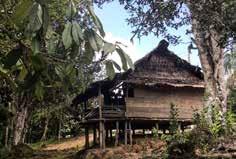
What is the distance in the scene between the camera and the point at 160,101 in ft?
77.7

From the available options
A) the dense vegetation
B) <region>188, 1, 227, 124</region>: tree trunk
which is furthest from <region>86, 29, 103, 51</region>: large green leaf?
<region>188, 1, 227, 124</region>: tree trunk

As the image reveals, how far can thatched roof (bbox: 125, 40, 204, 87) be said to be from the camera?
2320 cm

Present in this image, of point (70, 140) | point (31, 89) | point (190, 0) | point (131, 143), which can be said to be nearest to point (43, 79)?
point (31, 89)

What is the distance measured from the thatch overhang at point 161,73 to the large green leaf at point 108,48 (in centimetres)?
2033

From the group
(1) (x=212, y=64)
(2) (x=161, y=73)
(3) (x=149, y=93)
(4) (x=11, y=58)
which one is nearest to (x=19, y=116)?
(3) (x=149, y=93)

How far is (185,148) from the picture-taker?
12.0m

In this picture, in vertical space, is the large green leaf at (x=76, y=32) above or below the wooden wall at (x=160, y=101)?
below

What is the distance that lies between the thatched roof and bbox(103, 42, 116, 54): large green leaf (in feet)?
67.5

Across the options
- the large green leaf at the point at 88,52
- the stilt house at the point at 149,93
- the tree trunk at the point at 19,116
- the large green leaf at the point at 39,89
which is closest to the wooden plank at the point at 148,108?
the stilt house at the point at 149,93

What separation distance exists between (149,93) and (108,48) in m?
21.5

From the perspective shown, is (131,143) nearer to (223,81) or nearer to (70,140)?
(223,81)

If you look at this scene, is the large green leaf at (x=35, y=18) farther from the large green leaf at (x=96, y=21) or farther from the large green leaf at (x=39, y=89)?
the large green leaf at (x=39, y=89)

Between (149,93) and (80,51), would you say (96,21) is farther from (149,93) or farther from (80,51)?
(149,93)

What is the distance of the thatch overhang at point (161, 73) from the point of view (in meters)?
23.0
